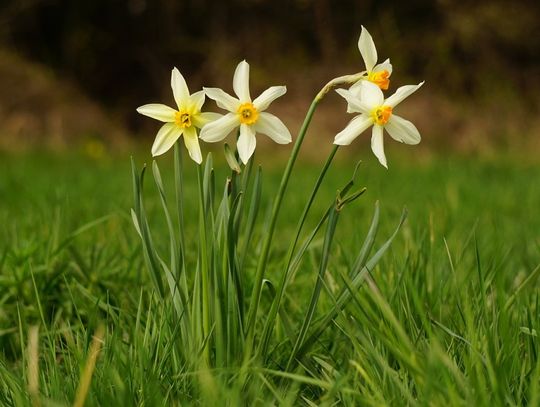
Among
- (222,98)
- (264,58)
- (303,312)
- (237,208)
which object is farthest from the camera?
(264,58)

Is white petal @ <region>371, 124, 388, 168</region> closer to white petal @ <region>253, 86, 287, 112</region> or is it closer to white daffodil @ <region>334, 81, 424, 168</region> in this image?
white daffodil @ <region>334, 81, 424, 168</region>

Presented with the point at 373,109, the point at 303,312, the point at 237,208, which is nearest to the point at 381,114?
the point at 373,109

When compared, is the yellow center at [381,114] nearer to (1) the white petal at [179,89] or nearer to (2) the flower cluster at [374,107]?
(2) the flower cluster at [374,107]

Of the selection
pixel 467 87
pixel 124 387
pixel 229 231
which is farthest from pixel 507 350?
pixel 467 87

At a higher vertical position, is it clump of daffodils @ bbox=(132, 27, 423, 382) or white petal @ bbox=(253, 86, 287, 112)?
white petal @ bbox=(253, 86, 287, 112)

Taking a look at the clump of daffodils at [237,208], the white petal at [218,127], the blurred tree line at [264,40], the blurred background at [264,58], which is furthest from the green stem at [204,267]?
the blurred tree line at [264,40]

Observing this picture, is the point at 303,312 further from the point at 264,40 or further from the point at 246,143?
the point at 264,40

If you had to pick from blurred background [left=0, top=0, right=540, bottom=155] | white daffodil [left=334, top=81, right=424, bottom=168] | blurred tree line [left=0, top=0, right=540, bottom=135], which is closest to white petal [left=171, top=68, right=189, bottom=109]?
white daffodil [left=334, top=81, right=424, bottom=168]

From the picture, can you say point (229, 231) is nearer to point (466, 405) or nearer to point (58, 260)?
point (466, 405)
